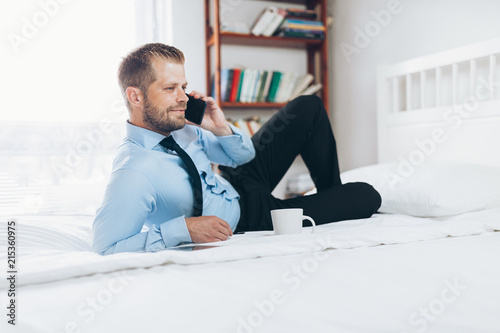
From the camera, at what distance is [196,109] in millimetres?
1375

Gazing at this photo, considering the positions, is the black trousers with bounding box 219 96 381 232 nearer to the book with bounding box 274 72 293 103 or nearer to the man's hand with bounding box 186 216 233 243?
the man's hand with bounding box 186 216 233 243

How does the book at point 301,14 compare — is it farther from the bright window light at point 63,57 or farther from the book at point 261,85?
the bright window light at point 63,57

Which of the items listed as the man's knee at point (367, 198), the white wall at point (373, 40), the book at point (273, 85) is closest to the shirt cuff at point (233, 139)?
the man's knee at point (367, 198)

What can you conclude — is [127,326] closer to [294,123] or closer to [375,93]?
[294,123]

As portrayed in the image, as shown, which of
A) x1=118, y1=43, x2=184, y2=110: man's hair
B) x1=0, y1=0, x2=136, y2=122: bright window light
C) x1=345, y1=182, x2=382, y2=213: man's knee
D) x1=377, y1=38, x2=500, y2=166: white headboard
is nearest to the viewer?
x1=118, y1=43, x2=184, y2=110: man's hair

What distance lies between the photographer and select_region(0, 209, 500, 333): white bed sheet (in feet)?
2.37

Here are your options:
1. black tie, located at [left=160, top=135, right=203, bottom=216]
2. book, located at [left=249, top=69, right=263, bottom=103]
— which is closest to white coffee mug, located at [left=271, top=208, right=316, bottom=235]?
black tie, located at [left=160, top=135, right=203, bottom=216]

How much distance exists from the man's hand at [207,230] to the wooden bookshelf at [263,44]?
1672mm

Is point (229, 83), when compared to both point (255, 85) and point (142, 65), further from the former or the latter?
point (142, 65)

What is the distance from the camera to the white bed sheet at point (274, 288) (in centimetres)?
72

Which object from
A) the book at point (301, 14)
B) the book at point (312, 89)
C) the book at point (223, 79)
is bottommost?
the book at point (312, 89)

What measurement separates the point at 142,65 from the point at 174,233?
17.2 inches

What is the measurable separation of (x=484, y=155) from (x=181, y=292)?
1.55m

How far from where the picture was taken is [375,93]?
2725mm
